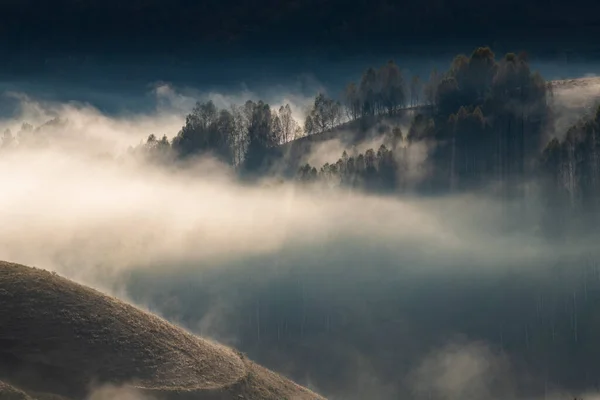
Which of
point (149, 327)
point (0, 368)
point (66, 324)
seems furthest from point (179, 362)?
point (0, 368)

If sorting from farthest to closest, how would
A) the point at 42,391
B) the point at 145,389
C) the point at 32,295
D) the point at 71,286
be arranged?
the point at 71,286, the point at 32,295, the point at 145,389, the point at 42,391

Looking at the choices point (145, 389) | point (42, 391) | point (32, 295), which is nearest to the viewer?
point (42, 391)

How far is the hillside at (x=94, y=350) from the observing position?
13862 centimetres

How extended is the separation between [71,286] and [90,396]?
31.7m

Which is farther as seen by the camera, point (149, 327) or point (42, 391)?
point (149, 327)

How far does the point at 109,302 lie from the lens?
16500 cm

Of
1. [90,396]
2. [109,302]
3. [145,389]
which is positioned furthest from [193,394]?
[109,302]

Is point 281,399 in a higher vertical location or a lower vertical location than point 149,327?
lower

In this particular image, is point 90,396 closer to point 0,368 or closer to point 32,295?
point 0,368

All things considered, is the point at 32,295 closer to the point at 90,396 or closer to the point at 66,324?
the point at 66,324

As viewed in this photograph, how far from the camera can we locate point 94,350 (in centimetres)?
14738

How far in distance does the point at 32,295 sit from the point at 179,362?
89.8 feet

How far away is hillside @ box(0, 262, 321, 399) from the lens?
13862 centimetres

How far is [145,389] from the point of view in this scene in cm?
14338
